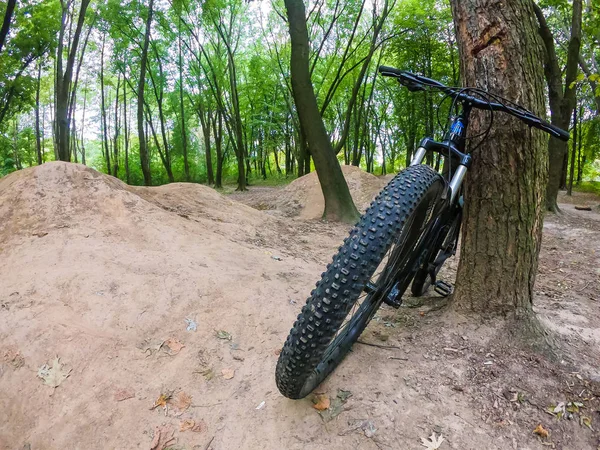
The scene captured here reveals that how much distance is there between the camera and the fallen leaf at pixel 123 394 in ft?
7.09

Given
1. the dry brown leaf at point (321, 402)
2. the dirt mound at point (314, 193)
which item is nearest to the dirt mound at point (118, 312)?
the dry brown leaf at point (321, 402)

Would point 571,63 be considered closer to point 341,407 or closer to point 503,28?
point 503,28

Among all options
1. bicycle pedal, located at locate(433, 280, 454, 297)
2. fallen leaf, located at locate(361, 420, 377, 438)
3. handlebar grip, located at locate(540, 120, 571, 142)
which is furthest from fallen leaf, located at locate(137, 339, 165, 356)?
handlebar grip, located at locate(540, 120, 571, 142)

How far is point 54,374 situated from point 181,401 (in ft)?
2.84

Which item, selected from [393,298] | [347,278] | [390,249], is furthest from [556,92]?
[347,278]

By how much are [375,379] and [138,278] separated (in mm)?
2052

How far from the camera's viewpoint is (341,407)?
1.85 metres

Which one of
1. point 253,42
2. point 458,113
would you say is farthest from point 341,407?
point 253,42

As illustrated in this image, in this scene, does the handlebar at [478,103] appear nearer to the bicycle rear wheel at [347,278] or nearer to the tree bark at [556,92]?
the bicycle rear wheel at [347,278]

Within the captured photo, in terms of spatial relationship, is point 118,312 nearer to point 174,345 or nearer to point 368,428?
point 174,345

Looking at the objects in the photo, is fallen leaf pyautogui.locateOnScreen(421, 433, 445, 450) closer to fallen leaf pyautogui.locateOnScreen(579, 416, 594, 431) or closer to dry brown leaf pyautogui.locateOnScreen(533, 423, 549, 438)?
dry brown leaf pyautogui.locateOnScreen(533, 423, 549, 438)

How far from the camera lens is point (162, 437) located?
75.9 inches

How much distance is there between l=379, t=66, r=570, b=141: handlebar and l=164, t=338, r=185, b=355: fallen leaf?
2.18 metres

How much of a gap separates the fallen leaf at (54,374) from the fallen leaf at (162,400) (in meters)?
0.64
